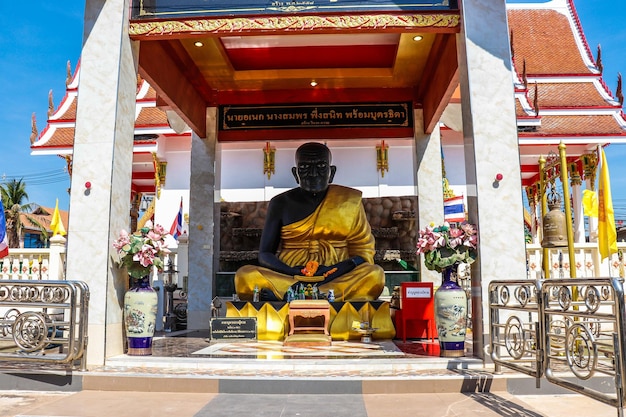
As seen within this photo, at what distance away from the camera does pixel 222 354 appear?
18.4 ft

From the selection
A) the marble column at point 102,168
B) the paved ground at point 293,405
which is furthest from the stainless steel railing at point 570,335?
the marble column at point 102,168

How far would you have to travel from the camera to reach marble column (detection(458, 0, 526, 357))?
5277mm

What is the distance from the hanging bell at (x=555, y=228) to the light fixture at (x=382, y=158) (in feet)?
17.6

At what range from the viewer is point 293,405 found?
4051 mm

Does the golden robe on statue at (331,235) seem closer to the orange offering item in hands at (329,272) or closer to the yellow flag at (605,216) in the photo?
the orange offering item in hands at (329,272)

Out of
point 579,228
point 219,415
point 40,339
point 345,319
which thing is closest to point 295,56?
point 345,319

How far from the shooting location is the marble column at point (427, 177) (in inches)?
379

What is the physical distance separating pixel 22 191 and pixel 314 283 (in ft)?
95.3

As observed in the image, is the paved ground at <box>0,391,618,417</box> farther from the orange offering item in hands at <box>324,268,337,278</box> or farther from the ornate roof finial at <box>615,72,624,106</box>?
the ornate roof finial at <box>615,72,624,106</box>

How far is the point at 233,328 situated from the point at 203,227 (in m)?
3.33

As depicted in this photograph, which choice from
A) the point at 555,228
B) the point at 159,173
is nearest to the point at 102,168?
the point at 555,228

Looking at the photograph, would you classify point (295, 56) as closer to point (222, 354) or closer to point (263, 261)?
point (263, 261)

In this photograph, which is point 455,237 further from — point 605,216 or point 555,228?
point 605,216

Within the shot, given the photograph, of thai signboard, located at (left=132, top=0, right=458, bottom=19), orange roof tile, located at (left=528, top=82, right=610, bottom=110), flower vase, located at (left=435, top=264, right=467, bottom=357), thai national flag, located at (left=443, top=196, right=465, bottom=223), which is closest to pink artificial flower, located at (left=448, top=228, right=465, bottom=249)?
flower vase, located at (left=435, top=264, right=467, bottom=357)
